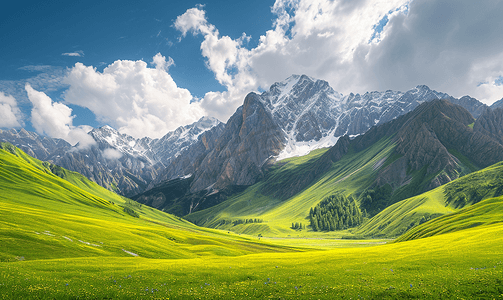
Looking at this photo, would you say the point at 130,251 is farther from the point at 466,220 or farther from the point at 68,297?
the point at 466,220

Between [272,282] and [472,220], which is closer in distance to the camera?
[272,282]

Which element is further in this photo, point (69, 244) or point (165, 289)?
point (69, 244)

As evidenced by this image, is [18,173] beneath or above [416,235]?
above

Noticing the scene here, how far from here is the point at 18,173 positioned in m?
148

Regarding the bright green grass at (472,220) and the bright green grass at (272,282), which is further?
the bright green grass at (472,220)

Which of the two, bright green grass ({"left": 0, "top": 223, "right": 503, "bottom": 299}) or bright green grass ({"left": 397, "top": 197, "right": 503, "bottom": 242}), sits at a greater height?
bright green grass ({"left": 397, "top": 197, "right": 503, "bottom": 242})

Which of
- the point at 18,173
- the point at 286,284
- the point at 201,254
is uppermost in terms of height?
the point at 18,173

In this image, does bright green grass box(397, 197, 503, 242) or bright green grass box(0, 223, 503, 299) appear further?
bright green grass box(397, 197, 503, 242)

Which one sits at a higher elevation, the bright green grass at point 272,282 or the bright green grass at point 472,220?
the bright green grass at point 472,220

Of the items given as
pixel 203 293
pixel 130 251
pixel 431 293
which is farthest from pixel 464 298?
pixel 130 251

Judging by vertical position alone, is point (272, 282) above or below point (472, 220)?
below

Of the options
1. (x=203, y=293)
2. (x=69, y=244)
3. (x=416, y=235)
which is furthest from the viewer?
(x=416, y=235)

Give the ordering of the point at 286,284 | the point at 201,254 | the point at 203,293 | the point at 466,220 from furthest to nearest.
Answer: the point at 466,220, the point at 201,254, the point at 286,284, the point at 203,293

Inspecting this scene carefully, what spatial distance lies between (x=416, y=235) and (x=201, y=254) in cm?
7687
